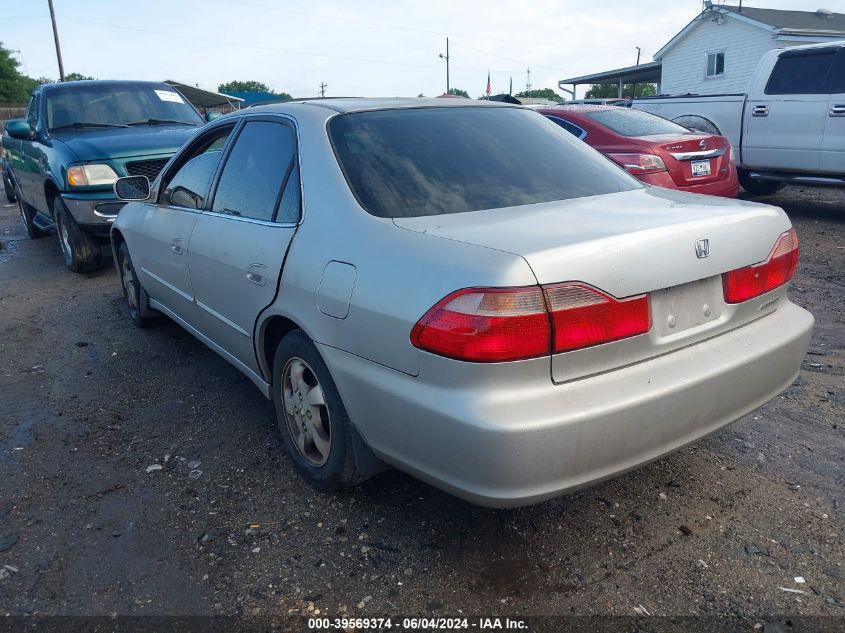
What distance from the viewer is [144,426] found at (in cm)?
390

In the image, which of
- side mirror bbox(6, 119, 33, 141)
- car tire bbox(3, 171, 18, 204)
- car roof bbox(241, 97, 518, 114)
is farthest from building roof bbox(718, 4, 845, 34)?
car roof bbox(241, 97, 518, 114)

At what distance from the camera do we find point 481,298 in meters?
2.18

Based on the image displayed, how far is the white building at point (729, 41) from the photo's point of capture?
24719 millimetres

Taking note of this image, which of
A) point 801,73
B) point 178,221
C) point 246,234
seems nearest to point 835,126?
point 801,73

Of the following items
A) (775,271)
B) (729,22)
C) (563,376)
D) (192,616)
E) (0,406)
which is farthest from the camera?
(729,22)

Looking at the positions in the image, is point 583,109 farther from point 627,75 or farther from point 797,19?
point 627,75

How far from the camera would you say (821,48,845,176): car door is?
346 inches

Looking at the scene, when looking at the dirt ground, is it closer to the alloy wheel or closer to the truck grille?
the alloy wheel

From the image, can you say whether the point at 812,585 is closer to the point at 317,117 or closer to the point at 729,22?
the point at 317,117

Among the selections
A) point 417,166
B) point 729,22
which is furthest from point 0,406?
point 729,22

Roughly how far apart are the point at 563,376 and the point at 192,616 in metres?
1.47

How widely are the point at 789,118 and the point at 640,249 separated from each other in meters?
8.46

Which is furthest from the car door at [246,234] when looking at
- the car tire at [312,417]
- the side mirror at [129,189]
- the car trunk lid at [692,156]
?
the car trunk lid at [692,156]

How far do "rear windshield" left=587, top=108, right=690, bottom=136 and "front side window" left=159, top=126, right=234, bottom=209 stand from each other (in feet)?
A: 17.9
